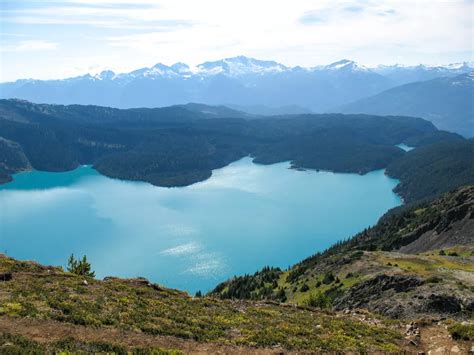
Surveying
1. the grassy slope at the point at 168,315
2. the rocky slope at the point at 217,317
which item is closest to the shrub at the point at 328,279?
the rocky slope at the point at 217,317

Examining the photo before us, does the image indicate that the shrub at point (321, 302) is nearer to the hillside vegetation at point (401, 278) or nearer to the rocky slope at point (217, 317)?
the hillside vegetation at point (401, 278)

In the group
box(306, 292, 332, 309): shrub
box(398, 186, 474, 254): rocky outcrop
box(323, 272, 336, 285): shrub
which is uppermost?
box(398, 186, 474, 254): rocky outcrop

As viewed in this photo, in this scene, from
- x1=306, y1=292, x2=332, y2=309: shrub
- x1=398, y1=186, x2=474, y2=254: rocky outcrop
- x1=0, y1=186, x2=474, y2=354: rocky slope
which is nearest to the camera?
x1=0, y1=186, x2=474, y2=354: rocky slope

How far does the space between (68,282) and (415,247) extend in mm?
83066

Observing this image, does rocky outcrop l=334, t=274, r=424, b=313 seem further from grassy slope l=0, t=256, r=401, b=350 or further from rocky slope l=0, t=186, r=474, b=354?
grassy slope l=0, t=256, r=401, b=350

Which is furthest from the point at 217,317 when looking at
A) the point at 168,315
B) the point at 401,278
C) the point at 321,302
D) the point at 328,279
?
the point at 328,279

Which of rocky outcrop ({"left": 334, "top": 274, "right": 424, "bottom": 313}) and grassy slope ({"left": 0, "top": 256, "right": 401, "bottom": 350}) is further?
rocky outcrop ({"left": 334, "top": 274, "right": 424, "bottom": 313})

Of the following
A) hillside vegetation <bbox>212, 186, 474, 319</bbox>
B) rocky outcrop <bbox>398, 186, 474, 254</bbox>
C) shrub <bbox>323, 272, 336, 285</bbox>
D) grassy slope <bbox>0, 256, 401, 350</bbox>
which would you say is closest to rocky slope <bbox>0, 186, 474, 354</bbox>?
grassy slope <bbox>0, 256, 401, 350</bbox>

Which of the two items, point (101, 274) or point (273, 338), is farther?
point (101, 274)

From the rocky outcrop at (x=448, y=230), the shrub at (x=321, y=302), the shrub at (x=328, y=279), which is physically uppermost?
the rocky outcrop at (x=448, y=230)

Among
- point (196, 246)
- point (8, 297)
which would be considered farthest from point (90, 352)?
point (196, 246)

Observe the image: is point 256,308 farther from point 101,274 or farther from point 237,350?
point 101,274

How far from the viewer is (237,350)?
26.0 meters

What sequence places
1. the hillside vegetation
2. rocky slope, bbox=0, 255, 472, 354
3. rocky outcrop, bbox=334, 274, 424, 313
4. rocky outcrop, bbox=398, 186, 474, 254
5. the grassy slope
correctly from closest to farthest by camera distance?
rocky slope, bbox=0, 255, 472, 354
the grassy slope
the hillside vegetation
rocky outcrop, bbox=334, 274, 424, 313
rocky outcrop, bbox=398, 186, 474, 254
